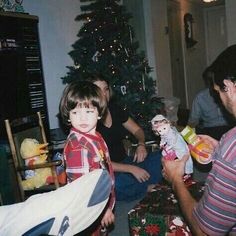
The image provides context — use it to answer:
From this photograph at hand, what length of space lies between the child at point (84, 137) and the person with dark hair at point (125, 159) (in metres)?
0.75

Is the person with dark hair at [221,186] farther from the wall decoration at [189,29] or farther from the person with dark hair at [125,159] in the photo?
the wall decoration at [189,29]

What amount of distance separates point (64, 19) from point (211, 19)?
4.75m

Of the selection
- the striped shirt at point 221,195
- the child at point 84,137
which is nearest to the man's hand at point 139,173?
the child at point 84,137

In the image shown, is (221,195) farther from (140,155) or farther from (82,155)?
(140,155)

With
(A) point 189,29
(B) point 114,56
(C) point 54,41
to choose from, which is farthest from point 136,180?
(A) point 189,29

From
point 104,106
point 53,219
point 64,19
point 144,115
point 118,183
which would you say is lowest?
point 118,183

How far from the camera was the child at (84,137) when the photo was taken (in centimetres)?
153

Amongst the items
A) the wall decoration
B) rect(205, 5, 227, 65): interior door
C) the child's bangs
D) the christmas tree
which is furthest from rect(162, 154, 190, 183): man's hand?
rect(205, 5, 227, 65): interior door

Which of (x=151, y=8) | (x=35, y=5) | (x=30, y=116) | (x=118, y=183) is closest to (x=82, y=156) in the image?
(x=118, y=183)

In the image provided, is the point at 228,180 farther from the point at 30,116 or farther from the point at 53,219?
the point at 30,116

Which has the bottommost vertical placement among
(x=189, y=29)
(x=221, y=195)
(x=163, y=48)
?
(x=221, y=195)

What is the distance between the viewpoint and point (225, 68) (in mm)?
1153

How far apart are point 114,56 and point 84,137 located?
230 cm

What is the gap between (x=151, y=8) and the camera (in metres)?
5.16
